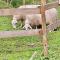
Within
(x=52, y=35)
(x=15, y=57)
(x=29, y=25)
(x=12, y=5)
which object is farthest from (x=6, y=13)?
(x=12, y=5)

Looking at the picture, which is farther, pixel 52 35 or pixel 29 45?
pixel 52 35

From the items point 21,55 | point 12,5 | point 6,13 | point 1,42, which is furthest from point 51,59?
point 12,5

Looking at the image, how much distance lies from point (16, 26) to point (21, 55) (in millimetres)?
3261

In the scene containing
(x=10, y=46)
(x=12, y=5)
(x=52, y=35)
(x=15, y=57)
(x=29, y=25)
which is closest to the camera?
(x=15, y=57)

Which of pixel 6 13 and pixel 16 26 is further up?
pixel 6 13

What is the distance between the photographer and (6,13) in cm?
517

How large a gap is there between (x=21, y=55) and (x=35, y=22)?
3160 mm

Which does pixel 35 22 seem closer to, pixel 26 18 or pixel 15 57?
pixel 26 18

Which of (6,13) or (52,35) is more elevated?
(6,13)

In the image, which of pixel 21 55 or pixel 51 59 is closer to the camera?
pixel 51 59

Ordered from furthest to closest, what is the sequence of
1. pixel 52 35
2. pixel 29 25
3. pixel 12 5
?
pixel 12 5
pixel 29 25
pixel 52 35

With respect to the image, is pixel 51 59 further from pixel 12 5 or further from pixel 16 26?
pixel 12 5

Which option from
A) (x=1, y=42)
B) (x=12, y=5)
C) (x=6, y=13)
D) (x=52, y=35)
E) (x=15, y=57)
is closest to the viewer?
(x=6, y=13)

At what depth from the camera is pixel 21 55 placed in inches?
223
